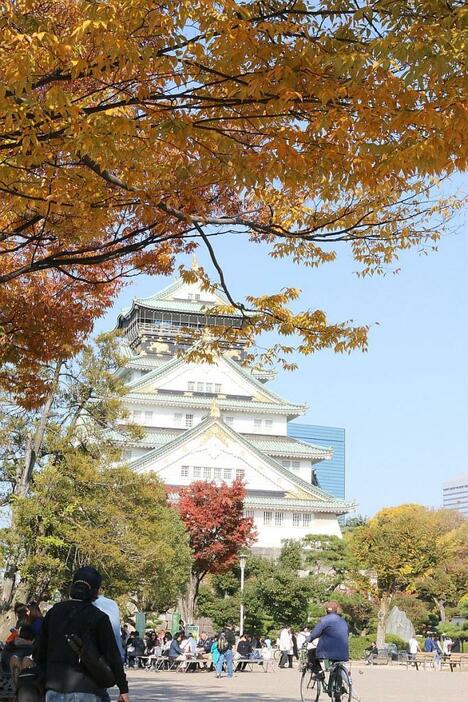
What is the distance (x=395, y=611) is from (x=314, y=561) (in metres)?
4.94

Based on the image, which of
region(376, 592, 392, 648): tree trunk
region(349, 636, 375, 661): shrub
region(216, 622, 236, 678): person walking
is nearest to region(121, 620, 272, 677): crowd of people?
region(216, 622, 236, 678): person walking

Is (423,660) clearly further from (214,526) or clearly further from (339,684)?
(339,684)

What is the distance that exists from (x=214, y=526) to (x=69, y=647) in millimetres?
41025

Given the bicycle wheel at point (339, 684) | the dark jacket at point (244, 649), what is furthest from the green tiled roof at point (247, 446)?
the bicycle wheel at point (339, 684)

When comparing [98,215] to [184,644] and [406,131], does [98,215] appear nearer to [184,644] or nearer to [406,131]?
[406,131]

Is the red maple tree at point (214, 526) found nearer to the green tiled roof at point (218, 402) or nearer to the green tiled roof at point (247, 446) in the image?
the green tiled roof at point (247, 446)

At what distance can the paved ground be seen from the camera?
54.1 feet

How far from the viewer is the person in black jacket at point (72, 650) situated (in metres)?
5.37

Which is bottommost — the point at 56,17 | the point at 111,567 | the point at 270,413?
the point at 111,567

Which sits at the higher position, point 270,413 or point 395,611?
point 270,413

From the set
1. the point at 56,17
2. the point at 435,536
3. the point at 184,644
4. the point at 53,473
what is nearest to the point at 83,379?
the point at 53,473

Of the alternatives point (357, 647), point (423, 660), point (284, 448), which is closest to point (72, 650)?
point (423, 660)

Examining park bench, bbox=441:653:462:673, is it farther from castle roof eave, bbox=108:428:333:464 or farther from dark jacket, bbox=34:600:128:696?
dark jacket, bbox=34:600:128:696

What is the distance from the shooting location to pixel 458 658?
34750 millimetres
